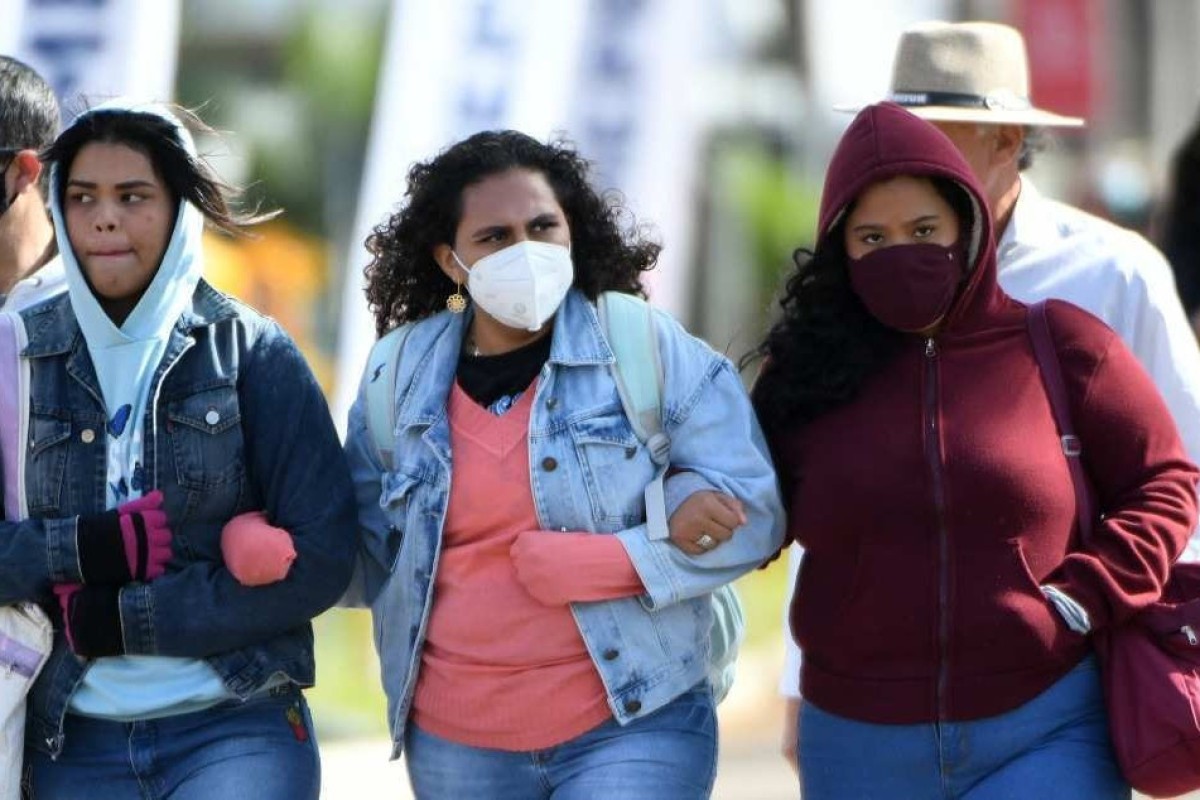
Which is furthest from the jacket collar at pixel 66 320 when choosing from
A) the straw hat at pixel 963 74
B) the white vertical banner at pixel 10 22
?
the white vertical banner at pixel 10 22

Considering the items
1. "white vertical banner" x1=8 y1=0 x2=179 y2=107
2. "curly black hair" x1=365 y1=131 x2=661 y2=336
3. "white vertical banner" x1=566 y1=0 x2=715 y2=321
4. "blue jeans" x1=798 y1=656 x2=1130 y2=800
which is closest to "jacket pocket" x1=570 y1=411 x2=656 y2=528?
"curly black hair" x1=365 y1=131 x2=661 y2=336

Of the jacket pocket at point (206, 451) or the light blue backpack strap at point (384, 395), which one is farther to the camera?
the light blue backpack strap at point (384, 395)

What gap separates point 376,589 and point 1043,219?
171 centimetres

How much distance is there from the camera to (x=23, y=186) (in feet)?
15.8

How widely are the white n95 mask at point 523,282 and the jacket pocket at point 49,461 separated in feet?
2.69

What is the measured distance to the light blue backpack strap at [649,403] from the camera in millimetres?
4301

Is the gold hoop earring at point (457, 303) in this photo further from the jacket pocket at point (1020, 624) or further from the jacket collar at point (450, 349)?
the jacket pocket at point (1020, 624)

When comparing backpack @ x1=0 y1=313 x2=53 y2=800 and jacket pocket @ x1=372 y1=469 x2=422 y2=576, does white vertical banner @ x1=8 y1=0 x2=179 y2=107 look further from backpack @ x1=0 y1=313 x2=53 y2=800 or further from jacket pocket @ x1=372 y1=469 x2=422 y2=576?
jacket pocket @ x1=372 y1=469 x2=422 y2=576

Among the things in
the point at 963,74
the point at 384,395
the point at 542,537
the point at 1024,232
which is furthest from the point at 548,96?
the point at 542,537

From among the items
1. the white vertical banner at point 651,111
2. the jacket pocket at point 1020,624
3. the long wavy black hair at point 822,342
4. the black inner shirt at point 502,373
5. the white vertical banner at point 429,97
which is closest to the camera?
the jacket pocket at point 1020,624

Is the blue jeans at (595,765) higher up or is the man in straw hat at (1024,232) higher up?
the man in straw hat at (1024,232)

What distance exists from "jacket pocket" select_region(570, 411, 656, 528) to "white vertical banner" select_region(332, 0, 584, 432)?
3.71 metres

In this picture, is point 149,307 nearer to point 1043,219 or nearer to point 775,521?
point 775,521

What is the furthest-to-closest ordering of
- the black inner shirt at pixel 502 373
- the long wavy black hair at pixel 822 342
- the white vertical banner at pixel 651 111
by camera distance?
the white vertical banner at pixel 651 111, the black inner shirt at pixel 502 373, the long wavy black hair at pixel 822 342
